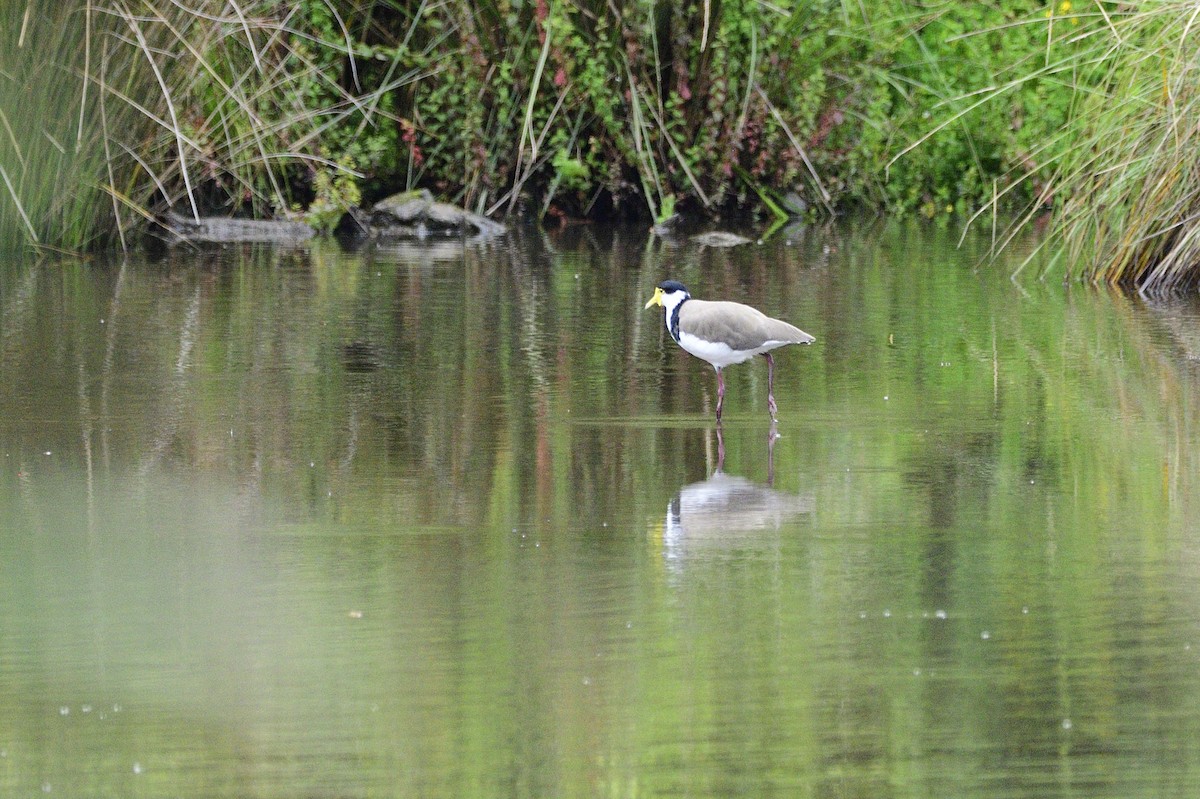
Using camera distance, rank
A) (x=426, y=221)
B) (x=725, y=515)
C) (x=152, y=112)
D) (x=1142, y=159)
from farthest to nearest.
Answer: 1. (x=426, y=221)
2. (x=152, y=112)
3. (x=1142, y=159)
4. (x=725, y=515)

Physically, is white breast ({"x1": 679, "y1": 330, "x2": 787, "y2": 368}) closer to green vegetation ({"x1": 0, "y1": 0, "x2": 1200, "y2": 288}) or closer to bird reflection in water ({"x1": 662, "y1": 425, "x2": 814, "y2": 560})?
bird reflection in water ({"x1": 662, "y1": 425, "x2": 814, "y2": 560})

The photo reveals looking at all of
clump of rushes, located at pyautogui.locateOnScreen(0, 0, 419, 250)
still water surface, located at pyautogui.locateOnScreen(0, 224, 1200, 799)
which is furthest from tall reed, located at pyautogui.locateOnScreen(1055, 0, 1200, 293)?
clump of rushes, located at pyautogui.locateOnScreen(0, 0, 419, 250)

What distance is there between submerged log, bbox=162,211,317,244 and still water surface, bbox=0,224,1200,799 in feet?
13.8

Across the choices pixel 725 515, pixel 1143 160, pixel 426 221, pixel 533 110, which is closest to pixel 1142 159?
pixel 1143 160

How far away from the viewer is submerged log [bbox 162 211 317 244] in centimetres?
1498

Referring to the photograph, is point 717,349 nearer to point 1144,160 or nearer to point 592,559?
point 592,559

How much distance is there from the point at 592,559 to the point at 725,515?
722mm

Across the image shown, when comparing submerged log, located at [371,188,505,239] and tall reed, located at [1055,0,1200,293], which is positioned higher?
tall reed, located at [1055,0,1200,293]

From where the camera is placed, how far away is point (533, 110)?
634 inches

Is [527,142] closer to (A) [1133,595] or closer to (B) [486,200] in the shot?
(B) [486,200]

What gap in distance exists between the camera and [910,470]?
7.08 metres

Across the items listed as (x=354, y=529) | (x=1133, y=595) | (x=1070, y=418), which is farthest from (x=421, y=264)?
(x=1133, y=595)

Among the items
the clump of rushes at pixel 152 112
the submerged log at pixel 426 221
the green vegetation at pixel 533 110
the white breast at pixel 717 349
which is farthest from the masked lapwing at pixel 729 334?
the submerged log at pixel 426 221

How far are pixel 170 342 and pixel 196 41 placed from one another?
392 centimetres
